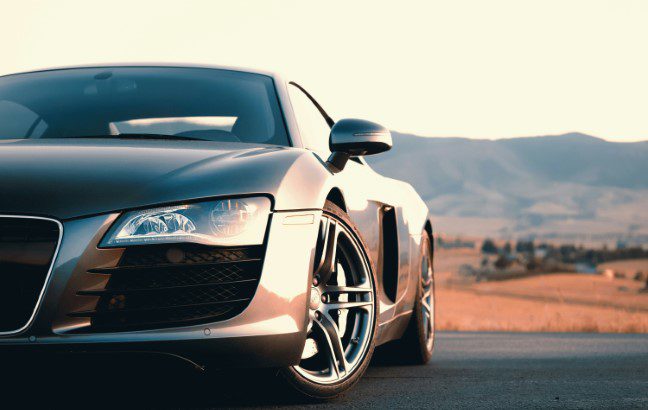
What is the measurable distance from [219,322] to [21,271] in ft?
2.18

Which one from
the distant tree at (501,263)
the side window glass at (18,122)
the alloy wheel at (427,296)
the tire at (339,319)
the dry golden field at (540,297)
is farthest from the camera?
the distant tree at (501,263)

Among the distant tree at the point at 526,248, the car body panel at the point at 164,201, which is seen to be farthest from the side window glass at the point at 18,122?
the distant tree at the point at 526,248

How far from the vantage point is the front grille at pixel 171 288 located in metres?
3.18

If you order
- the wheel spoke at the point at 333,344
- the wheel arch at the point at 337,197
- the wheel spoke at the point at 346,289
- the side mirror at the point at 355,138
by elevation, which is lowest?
the wheel spoke at the point at 333,344

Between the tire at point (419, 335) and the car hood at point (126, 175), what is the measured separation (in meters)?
2.33

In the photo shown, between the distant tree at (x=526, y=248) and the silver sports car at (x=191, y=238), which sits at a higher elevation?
the silver sports car at (x=191, y=238)

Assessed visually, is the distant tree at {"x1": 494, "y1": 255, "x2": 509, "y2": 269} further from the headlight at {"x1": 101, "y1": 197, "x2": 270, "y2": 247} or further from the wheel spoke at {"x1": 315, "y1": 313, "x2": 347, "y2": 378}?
the headlight at {"x1": 101, "y1": 197, "x2": 270, "y2": 247}

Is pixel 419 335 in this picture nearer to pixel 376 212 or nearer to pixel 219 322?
pixel 376 212

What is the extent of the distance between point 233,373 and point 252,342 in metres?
0.27

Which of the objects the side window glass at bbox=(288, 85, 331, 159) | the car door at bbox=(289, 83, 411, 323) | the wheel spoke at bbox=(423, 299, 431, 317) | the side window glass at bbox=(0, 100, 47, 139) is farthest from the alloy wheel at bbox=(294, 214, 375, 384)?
the wheel spoke at bbox=(423, 299, 431, 317)

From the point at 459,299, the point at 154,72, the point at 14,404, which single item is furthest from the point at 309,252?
the point at 459,299

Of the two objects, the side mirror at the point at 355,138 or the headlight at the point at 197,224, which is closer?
the headlight at the point at 197,224

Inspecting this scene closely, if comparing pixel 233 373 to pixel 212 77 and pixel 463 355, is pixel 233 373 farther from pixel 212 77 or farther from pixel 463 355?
pixel 463 355

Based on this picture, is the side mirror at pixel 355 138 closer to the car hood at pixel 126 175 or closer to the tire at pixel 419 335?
the car hood at pixel 126 175
